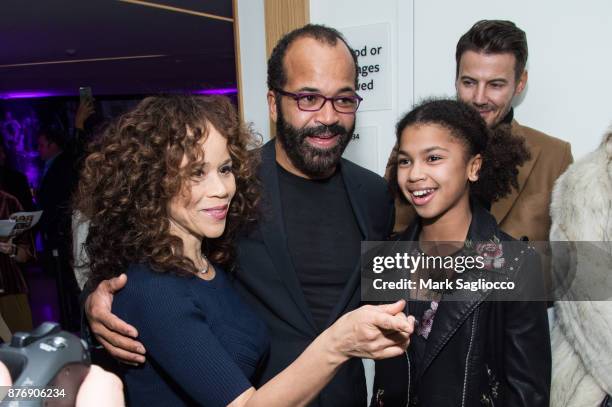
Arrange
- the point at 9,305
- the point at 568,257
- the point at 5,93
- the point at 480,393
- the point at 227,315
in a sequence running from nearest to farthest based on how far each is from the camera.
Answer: the point at 227,315
the point at 480,393
the point at 568,257
the point at 9,305
the point at 5,93

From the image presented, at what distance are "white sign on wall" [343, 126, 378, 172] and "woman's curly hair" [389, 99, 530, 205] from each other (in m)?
0.66

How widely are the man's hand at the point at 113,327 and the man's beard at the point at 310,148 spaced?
2.82 feet

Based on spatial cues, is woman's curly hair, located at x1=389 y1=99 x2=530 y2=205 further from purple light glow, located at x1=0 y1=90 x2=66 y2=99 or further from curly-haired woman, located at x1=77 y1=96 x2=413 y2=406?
purple light glow, located at x1=0 y1=90 x2=66 y2=99

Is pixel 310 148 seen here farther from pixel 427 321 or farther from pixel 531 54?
pixel 531 54

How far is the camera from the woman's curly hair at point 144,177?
4.55 ft

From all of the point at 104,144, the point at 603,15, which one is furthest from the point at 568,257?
the point at 104,144

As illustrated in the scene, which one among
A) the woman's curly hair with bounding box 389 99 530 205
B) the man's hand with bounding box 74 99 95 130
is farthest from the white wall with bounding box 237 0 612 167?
the man's hand with bounding box 74 99 95 130

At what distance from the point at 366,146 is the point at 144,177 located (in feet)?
5.56

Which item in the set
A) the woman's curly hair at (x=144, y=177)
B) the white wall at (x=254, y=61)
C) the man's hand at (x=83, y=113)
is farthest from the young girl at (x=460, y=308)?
the man's hand at (x=83, y=113)

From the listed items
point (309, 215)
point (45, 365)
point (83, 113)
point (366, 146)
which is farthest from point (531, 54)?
point (83, 113)

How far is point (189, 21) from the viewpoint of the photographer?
5230mm

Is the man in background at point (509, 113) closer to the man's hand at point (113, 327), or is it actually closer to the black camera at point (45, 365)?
the man's hand at point (113, 327)

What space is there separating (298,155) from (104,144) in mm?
745

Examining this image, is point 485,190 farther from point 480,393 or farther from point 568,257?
point 480,393
